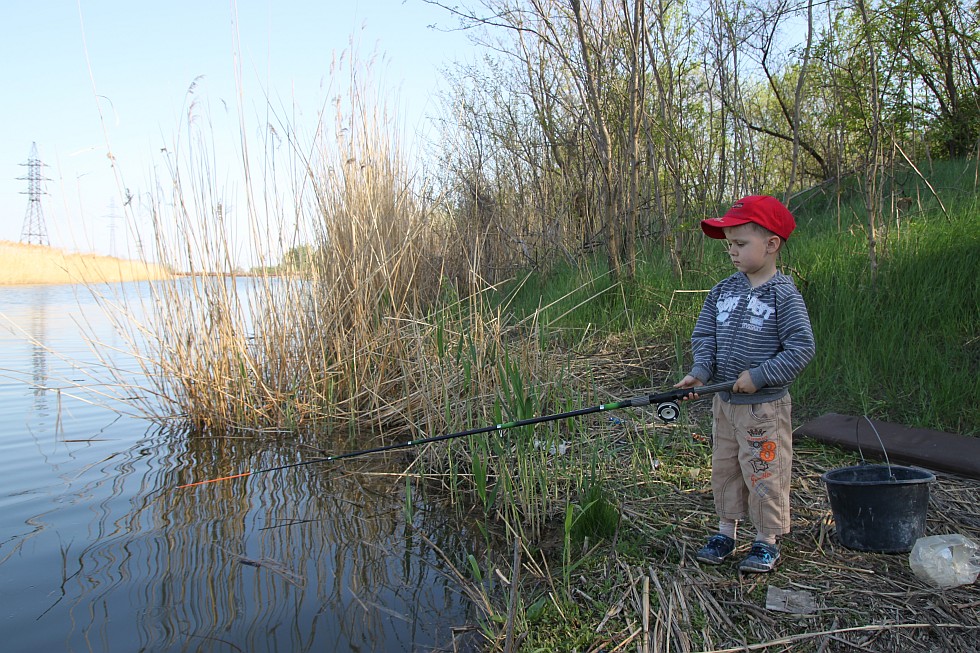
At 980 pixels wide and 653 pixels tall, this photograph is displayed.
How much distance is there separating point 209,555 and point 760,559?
2116 mm

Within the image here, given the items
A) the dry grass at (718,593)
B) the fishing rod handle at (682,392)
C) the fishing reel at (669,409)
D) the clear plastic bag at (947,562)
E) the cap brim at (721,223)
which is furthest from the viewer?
the fishing reel at (669,409)

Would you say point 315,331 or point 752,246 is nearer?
point 752,246

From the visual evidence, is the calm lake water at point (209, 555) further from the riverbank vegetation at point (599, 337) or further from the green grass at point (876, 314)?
the green grass at point (876, 314)

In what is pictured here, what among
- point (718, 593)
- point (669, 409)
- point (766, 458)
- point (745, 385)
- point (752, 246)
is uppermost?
point (752, 246)

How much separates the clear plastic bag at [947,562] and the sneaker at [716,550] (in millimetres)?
555

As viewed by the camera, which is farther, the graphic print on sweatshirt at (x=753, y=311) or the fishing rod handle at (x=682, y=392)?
the graphic print on sweatshirt at (x=753, y=311)

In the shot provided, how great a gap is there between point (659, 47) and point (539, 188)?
6.54ft

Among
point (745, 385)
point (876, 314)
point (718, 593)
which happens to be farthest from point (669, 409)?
point (876, 314)

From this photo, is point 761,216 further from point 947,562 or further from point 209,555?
point 209,555

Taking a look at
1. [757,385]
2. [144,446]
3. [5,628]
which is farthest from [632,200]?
[5,628]

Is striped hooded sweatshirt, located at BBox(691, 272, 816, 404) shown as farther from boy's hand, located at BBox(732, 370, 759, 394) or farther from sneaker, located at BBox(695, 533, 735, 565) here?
sneaker, located at BBox(695, 533, 735, 565)

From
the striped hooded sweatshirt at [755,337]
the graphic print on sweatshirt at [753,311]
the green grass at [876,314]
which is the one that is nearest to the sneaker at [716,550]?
the striped hooded sweatshirt at [755,337]

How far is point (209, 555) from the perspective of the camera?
2.88m

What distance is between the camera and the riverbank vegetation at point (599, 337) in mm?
2273
